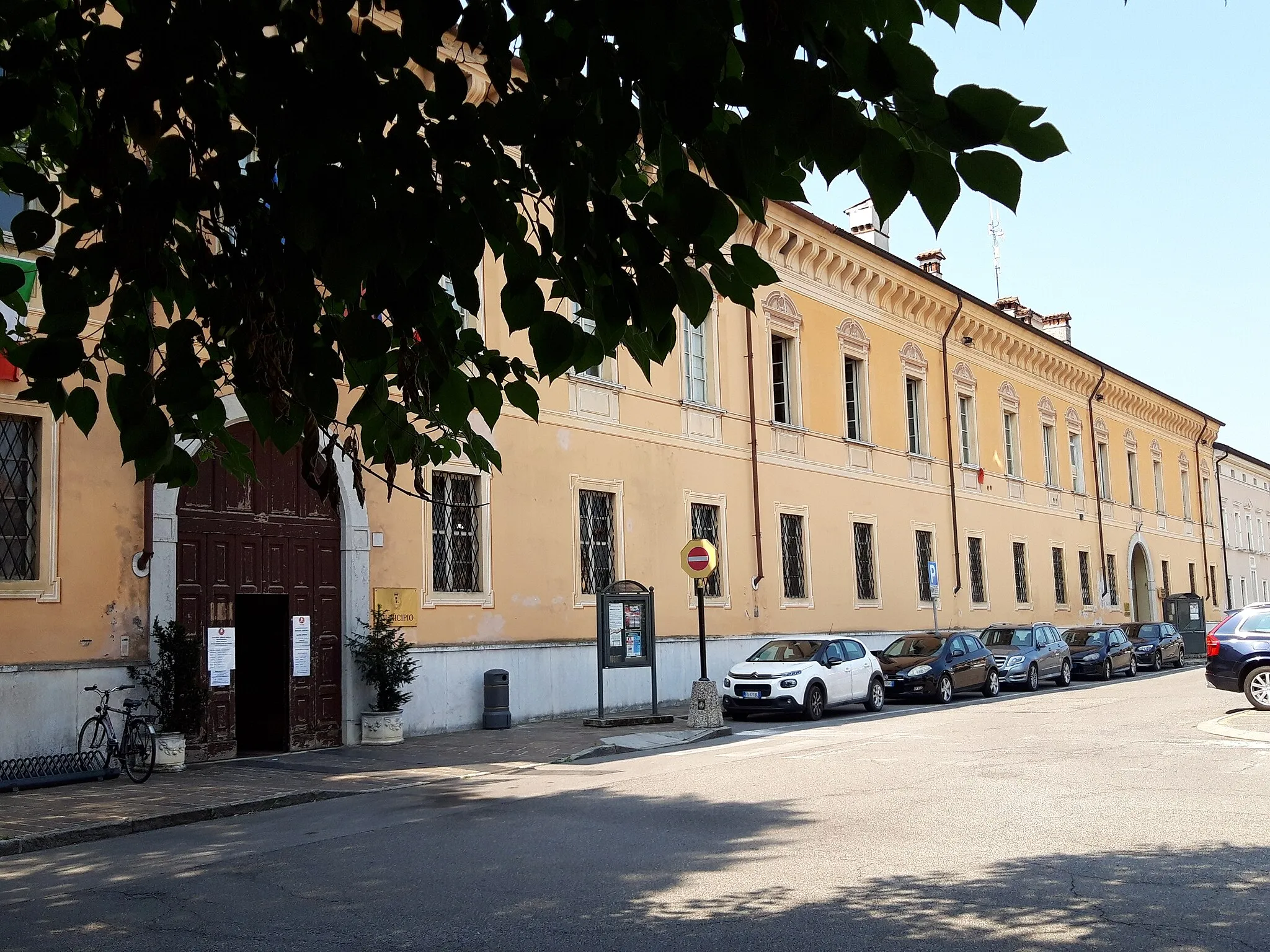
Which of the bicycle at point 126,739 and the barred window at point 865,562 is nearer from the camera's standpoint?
the bicycle at point 126,739

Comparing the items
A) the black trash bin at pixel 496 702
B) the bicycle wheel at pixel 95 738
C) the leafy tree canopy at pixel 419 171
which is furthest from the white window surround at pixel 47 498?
the leafy tree canopy at pixel 419 171

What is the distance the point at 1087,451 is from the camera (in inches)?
1762

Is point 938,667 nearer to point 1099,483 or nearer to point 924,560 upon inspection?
point 924,560

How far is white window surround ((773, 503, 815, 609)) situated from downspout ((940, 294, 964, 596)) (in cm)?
778

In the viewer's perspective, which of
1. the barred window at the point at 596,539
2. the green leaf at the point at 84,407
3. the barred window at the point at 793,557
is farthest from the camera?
the barred window at the point at 793,557

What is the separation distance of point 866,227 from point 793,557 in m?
11.8

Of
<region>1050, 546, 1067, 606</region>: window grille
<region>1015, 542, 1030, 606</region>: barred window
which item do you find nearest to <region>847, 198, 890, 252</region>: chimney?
<region>1015, 542, 1030, 606</region>: barred window

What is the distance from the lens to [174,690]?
14.9 m

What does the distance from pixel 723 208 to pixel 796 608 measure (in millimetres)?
24204

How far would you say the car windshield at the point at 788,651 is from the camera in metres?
20.9

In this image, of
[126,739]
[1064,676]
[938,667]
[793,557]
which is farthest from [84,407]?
[1064,676]

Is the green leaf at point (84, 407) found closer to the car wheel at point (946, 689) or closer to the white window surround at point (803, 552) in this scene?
the car wheel at point (946, 689)

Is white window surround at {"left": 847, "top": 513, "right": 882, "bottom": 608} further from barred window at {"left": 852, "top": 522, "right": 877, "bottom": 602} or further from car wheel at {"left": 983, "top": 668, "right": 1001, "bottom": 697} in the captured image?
car wheel at {"left": 983, "top": 668, "right": 1001, "bottom": 697}

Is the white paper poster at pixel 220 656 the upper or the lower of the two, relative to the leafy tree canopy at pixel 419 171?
lower
